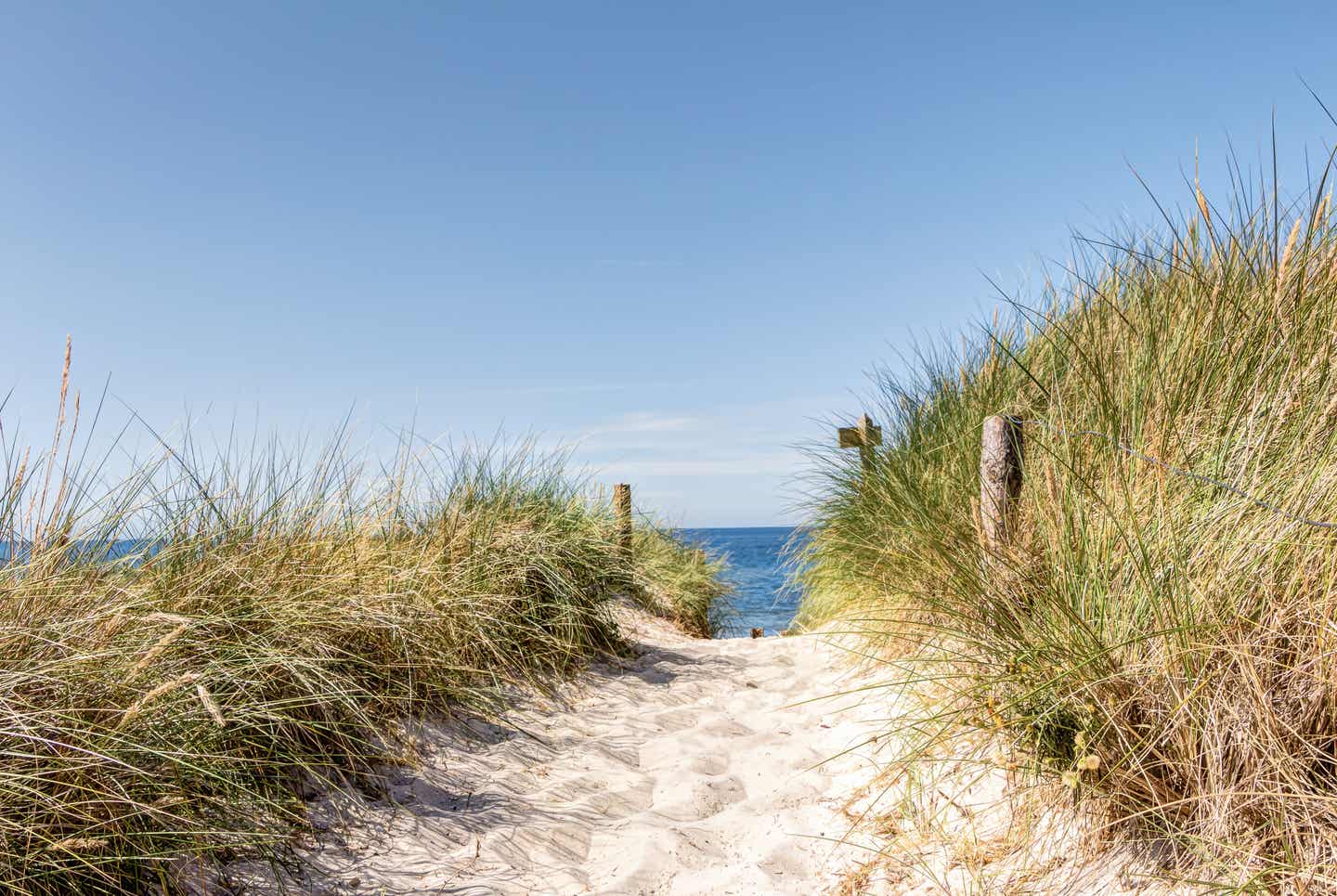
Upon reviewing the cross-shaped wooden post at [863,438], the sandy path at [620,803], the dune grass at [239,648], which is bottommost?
the sandy path at [620,803]

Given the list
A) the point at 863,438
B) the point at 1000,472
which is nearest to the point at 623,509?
the point at 863,438

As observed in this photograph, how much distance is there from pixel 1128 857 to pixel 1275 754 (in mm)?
429

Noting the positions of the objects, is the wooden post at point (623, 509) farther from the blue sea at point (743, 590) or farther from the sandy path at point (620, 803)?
the sandy path at point (620, 803)

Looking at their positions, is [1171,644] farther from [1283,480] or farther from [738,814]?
[738,814]

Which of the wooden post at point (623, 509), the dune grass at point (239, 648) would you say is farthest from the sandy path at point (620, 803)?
the wooden post at point (623, 509)

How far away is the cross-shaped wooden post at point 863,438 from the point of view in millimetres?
5184

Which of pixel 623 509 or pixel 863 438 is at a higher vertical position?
pixel 863 438

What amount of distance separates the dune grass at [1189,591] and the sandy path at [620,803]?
66 cm

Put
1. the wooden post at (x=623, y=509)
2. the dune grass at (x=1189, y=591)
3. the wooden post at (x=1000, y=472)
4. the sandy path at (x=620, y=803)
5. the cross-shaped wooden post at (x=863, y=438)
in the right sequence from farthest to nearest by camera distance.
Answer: the wooden post at (x=623, y=509), the cross-shaped wooden post at (x=863, y=438), the wooden post at (x=1000, y=472), the sandy path at (x=620, y=803), the dune grass at (x=1189, y=591)

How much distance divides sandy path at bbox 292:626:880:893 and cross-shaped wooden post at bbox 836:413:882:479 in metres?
1.54

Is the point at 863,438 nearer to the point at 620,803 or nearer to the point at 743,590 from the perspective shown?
the point at 620,803

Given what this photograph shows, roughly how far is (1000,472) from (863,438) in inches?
86.2

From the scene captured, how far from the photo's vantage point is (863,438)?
17.6 ft

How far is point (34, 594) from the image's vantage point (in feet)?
7.41
